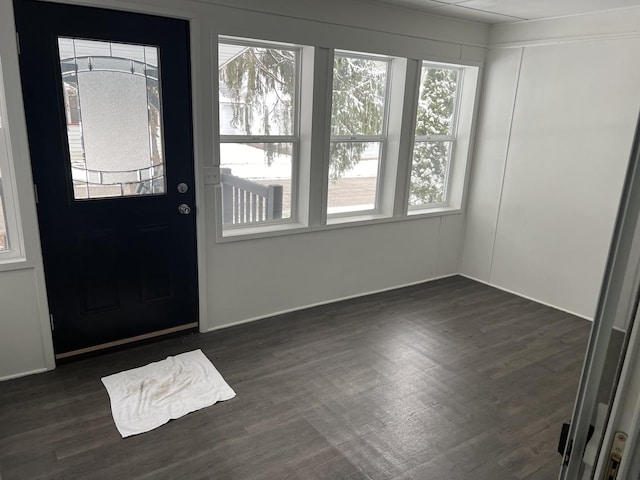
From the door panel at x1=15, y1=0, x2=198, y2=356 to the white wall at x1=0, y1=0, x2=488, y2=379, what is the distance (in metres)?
0.07

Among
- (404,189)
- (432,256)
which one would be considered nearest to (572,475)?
(404,189)

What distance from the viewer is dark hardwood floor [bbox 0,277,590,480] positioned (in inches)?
86.7

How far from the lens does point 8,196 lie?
262 cm

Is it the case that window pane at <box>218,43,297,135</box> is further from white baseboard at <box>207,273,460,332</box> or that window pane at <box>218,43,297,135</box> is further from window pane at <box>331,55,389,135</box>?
white baseboard at <box>207,273,460,332</box>

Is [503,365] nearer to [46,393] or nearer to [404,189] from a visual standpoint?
[404,189]

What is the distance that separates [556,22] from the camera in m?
3.83

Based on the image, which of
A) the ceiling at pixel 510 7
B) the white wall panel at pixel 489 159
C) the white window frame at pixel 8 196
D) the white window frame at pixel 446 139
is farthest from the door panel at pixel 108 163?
the white wall panel at pixel 489 159

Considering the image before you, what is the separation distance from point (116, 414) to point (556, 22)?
4340mm

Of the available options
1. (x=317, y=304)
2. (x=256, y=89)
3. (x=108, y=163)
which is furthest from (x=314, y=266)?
(x=108, y=163)

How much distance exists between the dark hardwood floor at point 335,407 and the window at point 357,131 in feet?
3.56

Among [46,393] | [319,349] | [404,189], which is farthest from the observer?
[404,189]

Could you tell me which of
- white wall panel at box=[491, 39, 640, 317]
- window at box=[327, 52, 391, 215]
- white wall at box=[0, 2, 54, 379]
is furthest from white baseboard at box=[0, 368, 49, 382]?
white wall panel at box=[491, 39, 640, 317]

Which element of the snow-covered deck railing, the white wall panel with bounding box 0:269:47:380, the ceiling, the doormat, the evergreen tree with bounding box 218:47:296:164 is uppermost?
the ceiling

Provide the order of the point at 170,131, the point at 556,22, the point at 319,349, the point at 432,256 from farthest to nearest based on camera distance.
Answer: the point at 432,256 → the point at 556,22 → the point at 319,349 → the point at 170,131
